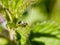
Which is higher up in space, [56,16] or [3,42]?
[56,16]

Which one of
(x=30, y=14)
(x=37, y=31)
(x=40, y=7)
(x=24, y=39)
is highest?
(x=40, y=7)

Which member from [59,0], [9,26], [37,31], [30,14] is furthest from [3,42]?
[59,0]

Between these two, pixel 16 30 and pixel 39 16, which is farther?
pixel 39 16

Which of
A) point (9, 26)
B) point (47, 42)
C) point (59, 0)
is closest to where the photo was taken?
point (9, 26)

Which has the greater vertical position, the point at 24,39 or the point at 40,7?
the point at 40,7

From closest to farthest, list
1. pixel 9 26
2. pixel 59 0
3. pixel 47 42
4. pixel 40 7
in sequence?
pixel 9 26 < pixel 47 42 < pixel 40 7 < pixel 59 0

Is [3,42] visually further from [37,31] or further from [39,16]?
[39,16]

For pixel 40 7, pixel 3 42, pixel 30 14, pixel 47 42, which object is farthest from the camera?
pixel 40 7

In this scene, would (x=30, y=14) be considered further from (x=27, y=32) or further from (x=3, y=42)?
(x=27, y=32)

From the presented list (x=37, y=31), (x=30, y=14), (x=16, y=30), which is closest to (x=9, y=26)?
(x=16, y=30)
